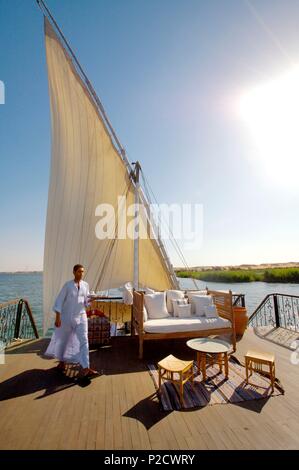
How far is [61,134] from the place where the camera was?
4.51 meters

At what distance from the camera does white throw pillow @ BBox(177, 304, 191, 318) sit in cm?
458

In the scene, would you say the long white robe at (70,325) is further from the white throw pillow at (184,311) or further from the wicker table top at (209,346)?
the white throw pillow at (184,311)

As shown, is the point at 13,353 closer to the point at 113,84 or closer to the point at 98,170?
the point at 98,170

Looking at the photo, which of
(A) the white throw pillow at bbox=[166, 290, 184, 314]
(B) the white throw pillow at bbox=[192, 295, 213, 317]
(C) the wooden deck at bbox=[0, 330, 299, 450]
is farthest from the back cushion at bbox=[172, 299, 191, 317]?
(C) the wooden deck at bbox=[0, 330, 299, 450]

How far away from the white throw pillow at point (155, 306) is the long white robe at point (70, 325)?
1.55 meters

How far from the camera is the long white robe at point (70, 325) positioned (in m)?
3.27

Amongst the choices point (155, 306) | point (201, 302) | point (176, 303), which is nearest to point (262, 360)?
point (201, 302)

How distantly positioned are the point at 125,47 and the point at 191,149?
2871mm

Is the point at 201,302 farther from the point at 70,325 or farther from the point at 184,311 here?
the point at 70,325

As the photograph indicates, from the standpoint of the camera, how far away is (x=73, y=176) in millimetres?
4711

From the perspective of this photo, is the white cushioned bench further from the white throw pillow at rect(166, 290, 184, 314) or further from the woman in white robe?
the woman in white robe

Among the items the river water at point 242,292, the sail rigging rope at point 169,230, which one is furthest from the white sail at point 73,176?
the river water at point 242,292

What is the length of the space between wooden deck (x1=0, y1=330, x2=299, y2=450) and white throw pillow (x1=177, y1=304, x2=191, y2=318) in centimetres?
144
